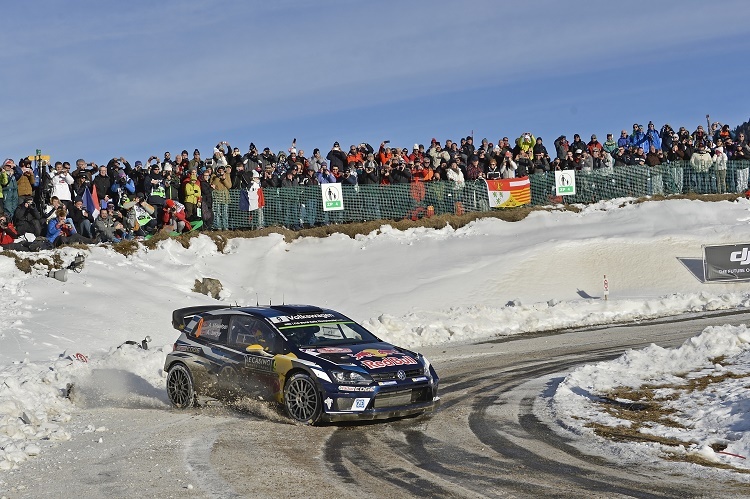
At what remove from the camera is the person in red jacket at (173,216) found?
87.7ft

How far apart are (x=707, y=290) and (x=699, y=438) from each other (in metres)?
18.3

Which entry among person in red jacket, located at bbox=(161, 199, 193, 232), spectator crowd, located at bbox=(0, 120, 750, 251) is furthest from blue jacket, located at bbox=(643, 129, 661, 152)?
person in red jacket, located at bbox=(161, 199, 193, 232)

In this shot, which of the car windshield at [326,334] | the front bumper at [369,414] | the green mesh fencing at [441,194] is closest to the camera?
the front bumper at [369,414]

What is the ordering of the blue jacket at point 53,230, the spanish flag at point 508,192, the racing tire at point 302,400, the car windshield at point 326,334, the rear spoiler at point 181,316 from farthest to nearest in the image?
the spanish flag at point 508,192 < the blue jacket at point 53,230 < the rear spoiler at point 181,316 < the car windshield at point 326,334 < the racing tire at point 302,400

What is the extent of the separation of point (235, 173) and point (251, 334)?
16.8 m

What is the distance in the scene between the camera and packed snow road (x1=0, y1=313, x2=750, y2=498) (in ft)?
26.1

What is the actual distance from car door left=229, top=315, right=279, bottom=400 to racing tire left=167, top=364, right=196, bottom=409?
937 millimetres

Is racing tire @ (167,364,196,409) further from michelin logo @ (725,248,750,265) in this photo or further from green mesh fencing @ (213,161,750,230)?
michelin logo @ (725,248,750,265)

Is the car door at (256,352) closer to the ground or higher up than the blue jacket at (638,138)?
closer to the ground

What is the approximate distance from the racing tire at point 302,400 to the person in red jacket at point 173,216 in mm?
16370

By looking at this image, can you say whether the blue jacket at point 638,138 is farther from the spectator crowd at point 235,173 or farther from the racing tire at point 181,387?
the racing tire at point 181,387

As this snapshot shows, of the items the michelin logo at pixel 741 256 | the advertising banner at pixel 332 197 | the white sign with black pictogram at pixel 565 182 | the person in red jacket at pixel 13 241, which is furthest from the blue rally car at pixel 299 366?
the white sign with black pictogram at pixel 565 182

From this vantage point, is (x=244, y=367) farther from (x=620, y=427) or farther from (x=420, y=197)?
(x=420, y=197)

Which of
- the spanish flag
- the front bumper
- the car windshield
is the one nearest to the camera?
the front bumper
